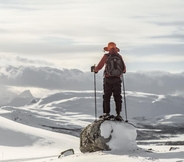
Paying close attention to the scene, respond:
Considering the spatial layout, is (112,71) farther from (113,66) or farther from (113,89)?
(113,89)

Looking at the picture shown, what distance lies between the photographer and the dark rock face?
48.8 feet

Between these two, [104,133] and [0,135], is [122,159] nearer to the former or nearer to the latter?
[104,133]

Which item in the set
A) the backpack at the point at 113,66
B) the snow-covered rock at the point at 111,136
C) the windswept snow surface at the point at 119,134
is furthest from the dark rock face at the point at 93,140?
the backpack at the point at 113,66

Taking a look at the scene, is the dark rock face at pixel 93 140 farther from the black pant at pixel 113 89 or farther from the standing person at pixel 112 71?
the black pant at pixel 113 89

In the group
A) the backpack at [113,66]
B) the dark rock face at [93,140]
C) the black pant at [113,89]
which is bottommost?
the dark rock face at [93,140]

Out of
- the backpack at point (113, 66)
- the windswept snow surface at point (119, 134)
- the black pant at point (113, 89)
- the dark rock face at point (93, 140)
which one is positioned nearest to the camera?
the windswept snow surface at point (119, 134)

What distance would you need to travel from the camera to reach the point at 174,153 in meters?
13.0

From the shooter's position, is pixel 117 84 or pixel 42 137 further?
pixel 42 137

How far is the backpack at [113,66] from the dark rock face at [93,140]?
1.80 meters

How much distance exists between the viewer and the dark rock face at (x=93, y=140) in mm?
14883

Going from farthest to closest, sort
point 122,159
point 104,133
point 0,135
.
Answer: point 0,135 < point 104,133 < point 122,159

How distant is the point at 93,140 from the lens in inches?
604

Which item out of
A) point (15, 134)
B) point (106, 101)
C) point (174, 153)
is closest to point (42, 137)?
point (15, 134)

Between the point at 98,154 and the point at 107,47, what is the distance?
3.99 m
